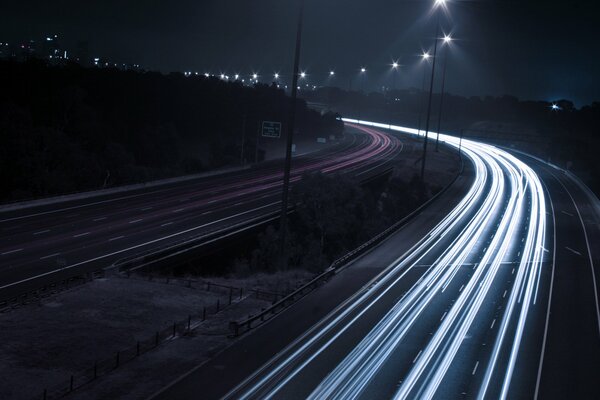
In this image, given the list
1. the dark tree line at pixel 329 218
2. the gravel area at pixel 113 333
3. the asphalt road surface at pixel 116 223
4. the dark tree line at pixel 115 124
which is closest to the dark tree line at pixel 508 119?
the dark tree line at pixel 115 124

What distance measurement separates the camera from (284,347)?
15.8m

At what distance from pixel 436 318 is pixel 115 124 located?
66.0 m

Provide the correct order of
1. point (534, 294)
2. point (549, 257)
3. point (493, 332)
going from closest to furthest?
point (493, 332), point (534, 294), point (549, 257)

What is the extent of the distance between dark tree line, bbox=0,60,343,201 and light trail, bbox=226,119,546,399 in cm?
2737

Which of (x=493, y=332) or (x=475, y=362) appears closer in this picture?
(x=475, y=362)

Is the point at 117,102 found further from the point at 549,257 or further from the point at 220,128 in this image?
the point at 549,257

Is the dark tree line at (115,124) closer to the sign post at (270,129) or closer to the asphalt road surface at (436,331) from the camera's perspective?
the sign post at (270,129)

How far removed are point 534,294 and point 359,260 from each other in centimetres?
747

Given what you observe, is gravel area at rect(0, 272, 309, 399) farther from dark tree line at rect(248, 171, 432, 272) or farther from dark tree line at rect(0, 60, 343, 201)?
dark tree line at rect(0, 60, 343, 201)

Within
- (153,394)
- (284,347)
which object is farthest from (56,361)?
(284,347)

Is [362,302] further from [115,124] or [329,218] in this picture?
[115,124]

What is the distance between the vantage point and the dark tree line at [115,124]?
1889 inches

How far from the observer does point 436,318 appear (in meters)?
18.9

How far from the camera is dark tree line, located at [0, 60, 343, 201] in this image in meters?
48.0
